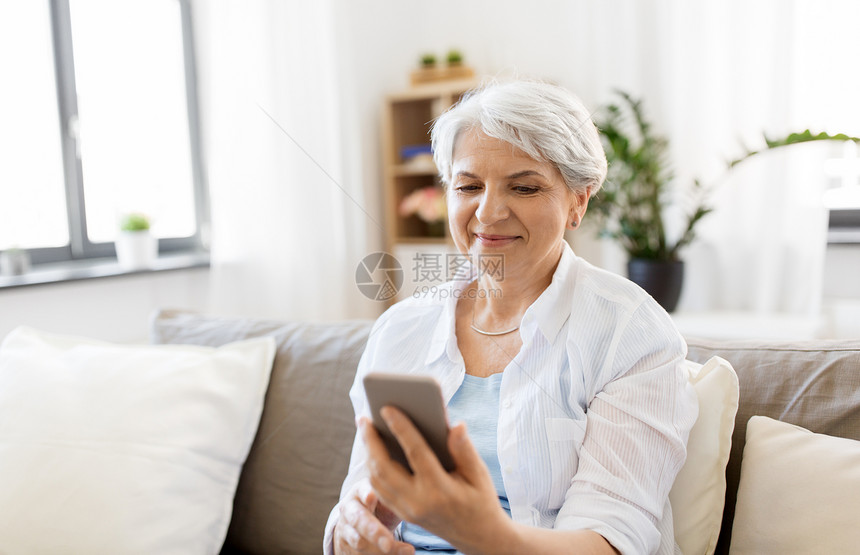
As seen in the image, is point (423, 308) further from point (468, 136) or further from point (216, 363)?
point (216, 363)

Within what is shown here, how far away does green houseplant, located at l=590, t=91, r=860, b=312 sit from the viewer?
2.44 meters

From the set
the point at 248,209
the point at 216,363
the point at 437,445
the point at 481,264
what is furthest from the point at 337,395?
the point at 248,209

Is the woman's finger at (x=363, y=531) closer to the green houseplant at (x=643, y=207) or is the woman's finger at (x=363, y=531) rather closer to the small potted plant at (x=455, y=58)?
the green houseplant at (x=643, y=207)

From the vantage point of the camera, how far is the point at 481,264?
1059mm

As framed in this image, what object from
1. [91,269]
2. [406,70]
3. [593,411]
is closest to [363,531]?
[593,411]

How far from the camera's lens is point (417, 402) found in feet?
1.99

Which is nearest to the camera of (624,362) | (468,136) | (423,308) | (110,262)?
(624,362)

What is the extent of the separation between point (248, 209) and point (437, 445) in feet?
6.74

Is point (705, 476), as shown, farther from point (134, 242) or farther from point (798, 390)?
point (134, 242)

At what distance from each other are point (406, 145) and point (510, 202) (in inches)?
96.5

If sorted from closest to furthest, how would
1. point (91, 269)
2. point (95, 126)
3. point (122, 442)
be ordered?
1. point (122, 442)
2. point (91, 269)
3. point (95, 126)

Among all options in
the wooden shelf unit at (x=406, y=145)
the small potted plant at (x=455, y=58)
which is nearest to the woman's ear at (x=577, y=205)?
the wooden shelf unit at (x=406, y=145)

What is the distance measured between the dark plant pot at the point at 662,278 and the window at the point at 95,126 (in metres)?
1.78

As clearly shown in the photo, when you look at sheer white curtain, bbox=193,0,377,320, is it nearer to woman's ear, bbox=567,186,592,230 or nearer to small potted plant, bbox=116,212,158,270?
small potted plant, bbox=116,212,158,270
